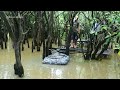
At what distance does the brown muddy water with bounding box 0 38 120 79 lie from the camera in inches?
255

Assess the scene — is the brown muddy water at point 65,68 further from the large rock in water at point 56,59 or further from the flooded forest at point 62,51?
the large rock in water at point 56,59

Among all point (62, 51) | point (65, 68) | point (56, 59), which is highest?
point (62, 51)

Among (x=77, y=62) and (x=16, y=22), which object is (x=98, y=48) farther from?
(x=16, y=22)

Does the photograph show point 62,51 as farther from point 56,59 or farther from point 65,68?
point 65,68

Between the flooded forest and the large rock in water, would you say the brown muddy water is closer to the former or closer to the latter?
the flooded forest

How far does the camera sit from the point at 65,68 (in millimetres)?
7094

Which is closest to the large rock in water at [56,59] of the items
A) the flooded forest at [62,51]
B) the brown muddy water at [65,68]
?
the flooded forest at [62,51]

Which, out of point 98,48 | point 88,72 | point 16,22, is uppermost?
point 16,22

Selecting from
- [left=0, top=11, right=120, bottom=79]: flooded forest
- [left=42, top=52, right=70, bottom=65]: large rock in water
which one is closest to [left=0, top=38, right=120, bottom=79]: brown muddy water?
[left=0, top=11, right=120, bottom=79]: flooded forest

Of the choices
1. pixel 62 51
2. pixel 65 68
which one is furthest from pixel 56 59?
pixel 62 51

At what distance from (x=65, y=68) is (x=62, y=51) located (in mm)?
1708
